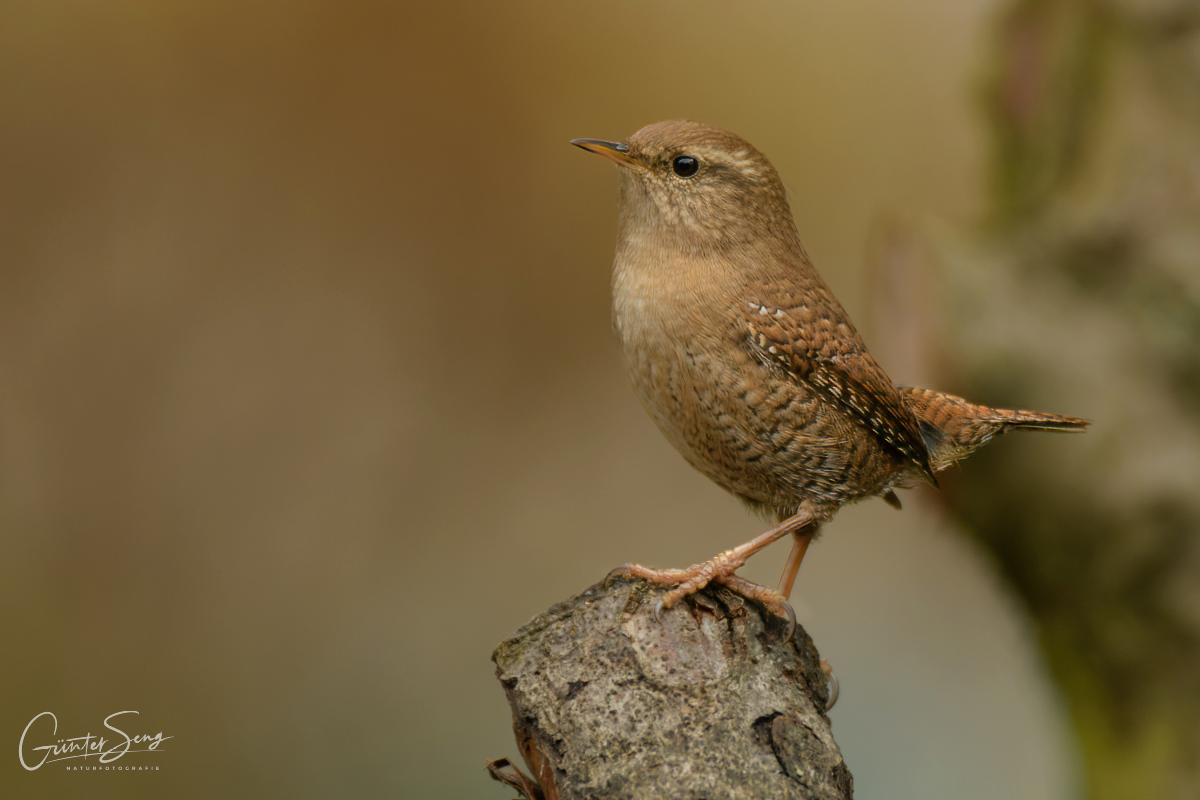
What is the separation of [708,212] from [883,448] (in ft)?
2.53

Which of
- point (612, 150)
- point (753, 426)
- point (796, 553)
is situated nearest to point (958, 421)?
point (796, 553)

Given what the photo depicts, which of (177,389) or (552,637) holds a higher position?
(177,389)

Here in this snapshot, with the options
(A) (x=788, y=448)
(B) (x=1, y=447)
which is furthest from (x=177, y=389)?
(A) (x=788, y=448)

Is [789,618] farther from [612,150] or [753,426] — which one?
[612,150]

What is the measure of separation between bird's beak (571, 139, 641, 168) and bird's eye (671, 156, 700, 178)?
0.30ft

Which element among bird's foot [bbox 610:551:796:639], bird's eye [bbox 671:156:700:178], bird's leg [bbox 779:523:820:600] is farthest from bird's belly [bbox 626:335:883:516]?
bird's eye [bbox 671:156:700:178]

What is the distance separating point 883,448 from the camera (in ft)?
7.36

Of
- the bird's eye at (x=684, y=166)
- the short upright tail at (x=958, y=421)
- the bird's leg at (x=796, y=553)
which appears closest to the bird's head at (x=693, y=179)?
the bird's eye at (x=684, y=166)

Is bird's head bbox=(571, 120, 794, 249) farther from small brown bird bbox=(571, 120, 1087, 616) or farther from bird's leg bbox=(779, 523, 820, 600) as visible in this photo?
bird's leg bbox=(779, 523, 820, 600)

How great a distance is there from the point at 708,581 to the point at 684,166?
3.31 ft

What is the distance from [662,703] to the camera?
1746mm

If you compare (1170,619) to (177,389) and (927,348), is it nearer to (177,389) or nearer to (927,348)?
(927,348)

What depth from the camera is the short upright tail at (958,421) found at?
7.77 feet

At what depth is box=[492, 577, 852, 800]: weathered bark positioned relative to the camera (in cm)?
167
